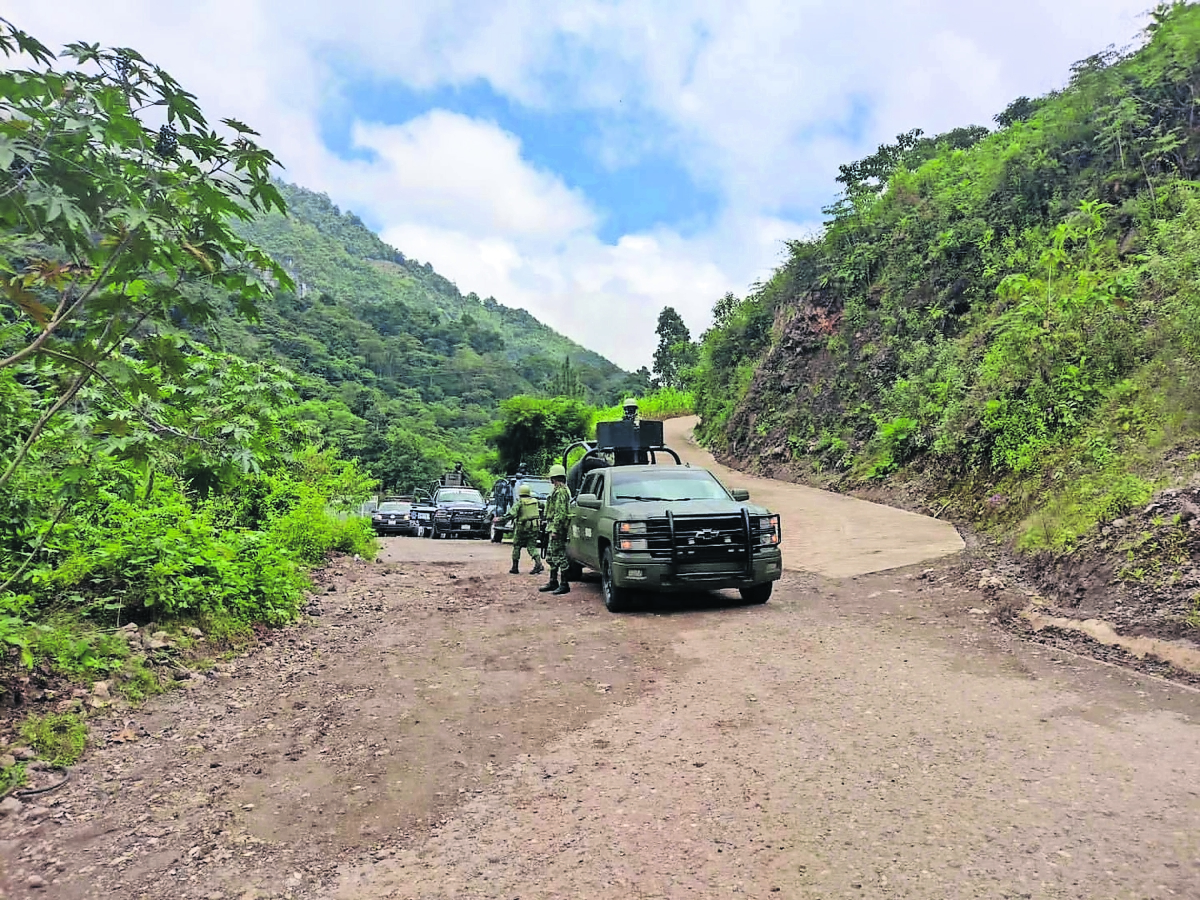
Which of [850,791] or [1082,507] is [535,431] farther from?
[850,791]

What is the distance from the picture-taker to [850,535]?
14.2 metres

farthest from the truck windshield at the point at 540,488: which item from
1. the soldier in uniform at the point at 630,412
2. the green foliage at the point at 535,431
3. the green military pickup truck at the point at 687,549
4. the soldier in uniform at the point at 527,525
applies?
the green foliage at the point at 535,431

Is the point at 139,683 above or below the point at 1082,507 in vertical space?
below

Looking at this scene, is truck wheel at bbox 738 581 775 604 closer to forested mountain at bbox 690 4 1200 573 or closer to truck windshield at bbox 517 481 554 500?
forested mountain at bbox 690 4 1200 573

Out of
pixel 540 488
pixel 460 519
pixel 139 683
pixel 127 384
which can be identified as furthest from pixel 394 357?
pixel 127 384

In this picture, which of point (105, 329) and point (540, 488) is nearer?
point (105, 329)

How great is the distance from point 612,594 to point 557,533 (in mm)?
2597

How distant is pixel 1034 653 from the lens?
6.88 m

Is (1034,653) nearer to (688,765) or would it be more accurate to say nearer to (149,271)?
(688,765)

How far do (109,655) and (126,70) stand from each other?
436 cm

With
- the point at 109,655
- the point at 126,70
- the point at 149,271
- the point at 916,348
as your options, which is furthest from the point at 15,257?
the point at 916,348

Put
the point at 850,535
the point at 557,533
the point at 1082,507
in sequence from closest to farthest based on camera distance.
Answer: the point at 1082,507, the point at 557,533, the point at 850,535

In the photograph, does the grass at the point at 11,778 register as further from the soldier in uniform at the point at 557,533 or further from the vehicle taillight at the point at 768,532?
the soldier in uniform at the point at 557,533

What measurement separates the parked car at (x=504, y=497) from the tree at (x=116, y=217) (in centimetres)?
1752
